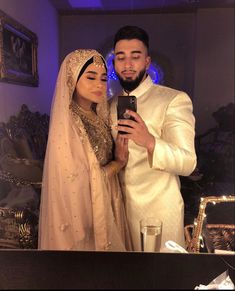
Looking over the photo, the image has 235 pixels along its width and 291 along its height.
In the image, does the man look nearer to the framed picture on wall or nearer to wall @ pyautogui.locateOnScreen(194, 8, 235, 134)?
wall @ pyautogui.locateOnScreen(194, 8, 235, 134)

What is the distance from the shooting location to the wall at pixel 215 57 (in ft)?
1.81

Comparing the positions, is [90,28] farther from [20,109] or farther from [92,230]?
[92,230]

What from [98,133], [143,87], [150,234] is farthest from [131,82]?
[150,234]

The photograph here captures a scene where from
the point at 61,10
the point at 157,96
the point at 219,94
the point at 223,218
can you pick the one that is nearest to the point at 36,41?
the point at 61,10

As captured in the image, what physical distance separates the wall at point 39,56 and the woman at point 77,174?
0.02 m

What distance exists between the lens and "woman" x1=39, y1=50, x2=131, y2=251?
0.58 meters

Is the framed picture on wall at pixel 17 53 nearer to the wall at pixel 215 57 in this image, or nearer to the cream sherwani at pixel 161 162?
the cream sherwani at pixel 161 162

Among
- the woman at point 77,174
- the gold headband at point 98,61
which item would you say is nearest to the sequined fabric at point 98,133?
the woman at point 77,174

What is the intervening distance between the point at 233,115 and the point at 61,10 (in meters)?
0.39

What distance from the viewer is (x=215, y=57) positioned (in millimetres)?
560

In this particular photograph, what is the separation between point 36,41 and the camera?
56 centimetres

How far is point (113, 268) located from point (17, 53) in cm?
44

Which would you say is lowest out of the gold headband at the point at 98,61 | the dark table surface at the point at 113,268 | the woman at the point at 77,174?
the dark table surface at the point at 113,268

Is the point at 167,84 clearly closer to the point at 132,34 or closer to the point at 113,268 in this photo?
the point at 132,34
